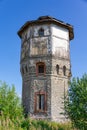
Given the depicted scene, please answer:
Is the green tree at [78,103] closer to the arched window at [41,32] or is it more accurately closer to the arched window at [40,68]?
the arched window at [40,68]

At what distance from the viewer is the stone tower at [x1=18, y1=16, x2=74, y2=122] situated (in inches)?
1067

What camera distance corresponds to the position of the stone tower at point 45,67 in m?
27.1

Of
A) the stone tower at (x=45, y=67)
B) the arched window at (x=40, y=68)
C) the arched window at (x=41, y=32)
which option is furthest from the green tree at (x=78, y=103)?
the arched window at (x=41, y=32)

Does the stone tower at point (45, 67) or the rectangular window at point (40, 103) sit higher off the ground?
the stone tower at point (45, 67)

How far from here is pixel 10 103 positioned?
25094 mm

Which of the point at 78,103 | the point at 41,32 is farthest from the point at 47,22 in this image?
the point at 78,103

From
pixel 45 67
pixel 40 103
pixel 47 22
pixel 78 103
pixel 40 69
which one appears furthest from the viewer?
pixel 47 22

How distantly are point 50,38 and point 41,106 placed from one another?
22.4 feet

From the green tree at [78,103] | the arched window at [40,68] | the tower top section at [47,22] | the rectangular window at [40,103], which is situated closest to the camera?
the green tree at [78,103]

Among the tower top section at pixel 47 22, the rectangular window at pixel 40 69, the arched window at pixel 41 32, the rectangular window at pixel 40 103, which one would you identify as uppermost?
the tower top section at pixel 47 22

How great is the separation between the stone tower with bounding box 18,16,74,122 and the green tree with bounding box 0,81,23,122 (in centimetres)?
200

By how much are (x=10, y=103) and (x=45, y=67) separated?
17.2ft

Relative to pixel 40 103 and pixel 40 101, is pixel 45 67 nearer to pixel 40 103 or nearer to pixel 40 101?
pixel 40 101

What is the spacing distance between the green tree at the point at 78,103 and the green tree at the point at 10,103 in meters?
4.64
